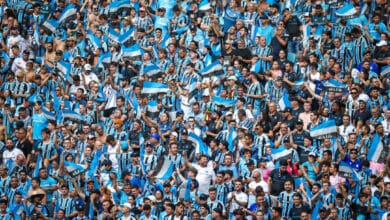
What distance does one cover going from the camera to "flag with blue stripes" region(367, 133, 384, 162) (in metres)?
22.9

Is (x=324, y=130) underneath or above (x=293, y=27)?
underneath

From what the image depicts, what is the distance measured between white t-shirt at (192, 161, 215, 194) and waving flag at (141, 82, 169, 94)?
2334mm

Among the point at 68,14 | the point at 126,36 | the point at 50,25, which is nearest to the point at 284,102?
the point at 126,36

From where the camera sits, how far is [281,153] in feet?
76.0

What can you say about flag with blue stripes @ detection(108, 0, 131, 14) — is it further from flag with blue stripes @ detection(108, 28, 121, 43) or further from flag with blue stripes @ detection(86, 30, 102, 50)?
flag with blue stripes @ detection(86, 30, 102, 50)

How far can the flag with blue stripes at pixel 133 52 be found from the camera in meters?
26.0

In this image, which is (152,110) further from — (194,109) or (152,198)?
(152,198)

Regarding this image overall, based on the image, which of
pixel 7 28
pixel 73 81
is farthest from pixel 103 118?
pixel 7 28

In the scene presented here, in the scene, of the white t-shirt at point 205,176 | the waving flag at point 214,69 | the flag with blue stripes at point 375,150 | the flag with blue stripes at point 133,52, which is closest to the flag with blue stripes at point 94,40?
the flag with blue stripes at point 133,52

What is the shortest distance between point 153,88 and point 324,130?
3.72 m

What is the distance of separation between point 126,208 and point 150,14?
16.3 ft

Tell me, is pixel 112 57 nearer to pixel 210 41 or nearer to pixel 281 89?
pixel 210 41

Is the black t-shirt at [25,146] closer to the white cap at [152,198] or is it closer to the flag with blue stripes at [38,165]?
the flag with blue stripes at [38,165]

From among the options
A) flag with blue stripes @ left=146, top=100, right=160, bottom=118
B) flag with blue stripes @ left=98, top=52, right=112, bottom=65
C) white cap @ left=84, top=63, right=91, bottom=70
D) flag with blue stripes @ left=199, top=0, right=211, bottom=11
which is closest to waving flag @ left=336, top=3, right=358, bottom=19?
flag with blue stripes @ left=199, top=0, right=211, bottom=11
